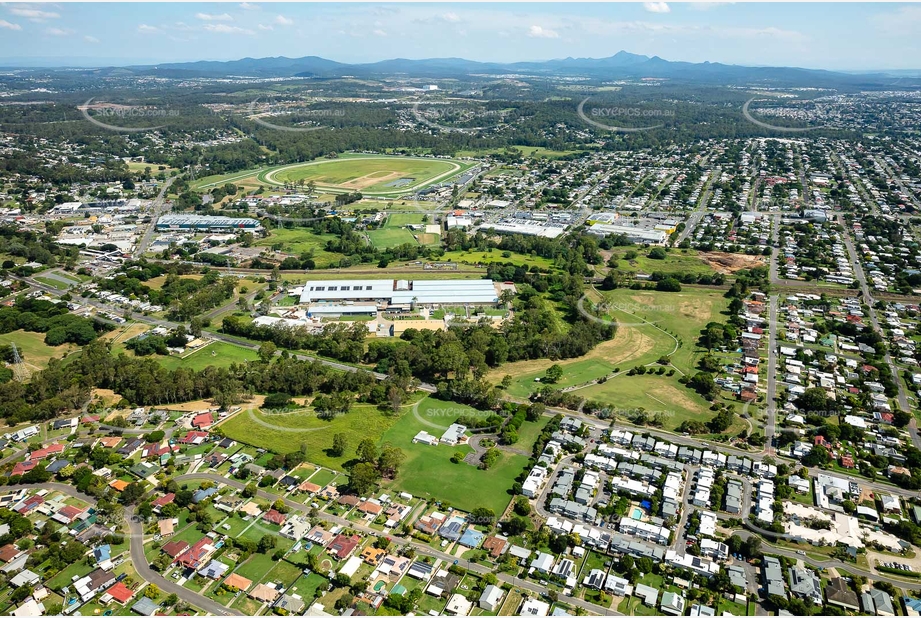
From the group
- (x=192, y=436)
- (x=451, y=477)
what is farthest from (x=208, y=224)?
(x=451, y=477)

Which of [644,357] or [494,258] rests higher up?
[494,258]

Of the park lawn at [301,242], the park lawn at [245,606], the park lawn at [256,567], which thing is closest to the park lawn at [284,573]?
the park lawn at [256,567]

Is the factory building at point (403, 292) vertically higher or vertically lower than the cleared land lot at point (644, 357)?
higher

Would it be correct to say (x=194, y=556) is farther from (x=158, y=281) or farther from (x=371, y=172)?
(x=371, y=172)

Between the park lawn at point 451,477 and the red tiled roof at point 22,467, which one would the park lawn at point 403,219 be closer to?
the park lawn at point 451,477

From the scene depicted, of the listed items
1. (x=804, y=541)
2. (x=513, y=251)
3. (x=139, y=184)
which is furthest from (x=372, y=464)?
(x=139, y=184)

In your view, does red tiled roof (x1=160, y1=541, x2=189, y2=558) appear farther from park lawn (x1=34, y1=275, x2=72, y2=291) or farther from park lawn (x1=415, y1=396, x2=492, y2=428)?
park lawn (x1=34, y1=275, x2=72, y2=291)
